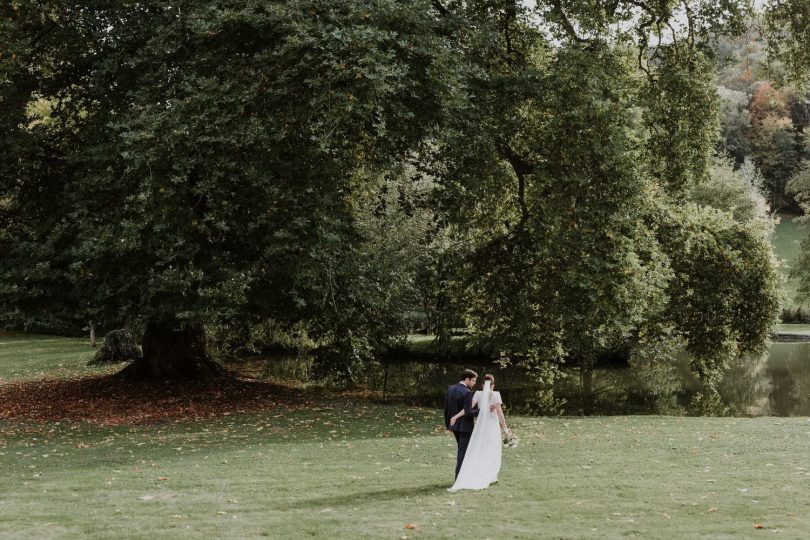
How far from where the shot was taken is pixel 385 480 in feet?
43.6

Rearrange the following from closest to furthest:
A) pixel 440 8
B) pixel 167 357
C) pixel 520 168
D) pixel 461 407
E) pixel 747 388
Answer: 1. pixel 461 407
2. pixel 440 8
3. pixel 520 168
4. pixel 167 357
5. pixel 747 388

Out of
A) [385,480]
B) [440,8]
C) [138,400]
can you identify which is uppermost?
[440,8]

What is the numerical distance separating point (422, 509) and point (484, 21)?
16.2 meters

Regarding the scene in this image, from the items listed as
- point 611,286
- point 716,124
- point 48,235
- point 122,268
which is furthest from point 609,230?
point 48,235

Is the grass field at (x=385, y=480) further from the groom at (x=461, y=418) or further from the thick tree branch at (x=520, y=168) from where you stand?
the thick tree branch at (x=520, y=168)

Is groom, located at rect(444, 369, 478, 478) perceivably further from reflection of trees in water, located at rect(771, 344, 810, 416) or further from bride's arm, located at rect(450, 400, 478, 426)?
reflection of trees in water, located at rect(771, 344, 810, 416)

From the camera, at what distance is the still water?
29.2 metres

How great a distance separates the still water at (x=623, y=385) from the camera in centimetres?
2925

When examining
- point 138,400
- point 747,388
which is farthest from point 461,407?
point 747,388

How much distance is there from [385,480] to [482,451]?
1.93 metres

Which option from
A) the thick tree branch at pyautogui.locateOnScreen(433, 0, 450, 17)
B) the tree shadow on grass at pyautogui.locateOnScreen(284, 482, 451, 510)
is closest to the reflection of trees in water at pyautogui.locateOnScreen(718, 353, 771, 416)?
the thick tree branch at pyautogui.locateOnScreen(433, 0, 450, 17)

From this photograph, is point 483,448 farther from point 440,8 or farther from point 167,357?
point 167,357

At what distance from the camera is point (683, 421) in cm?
2194

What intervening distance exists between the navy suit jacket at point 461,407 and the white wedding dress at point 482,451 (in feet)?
0.35
